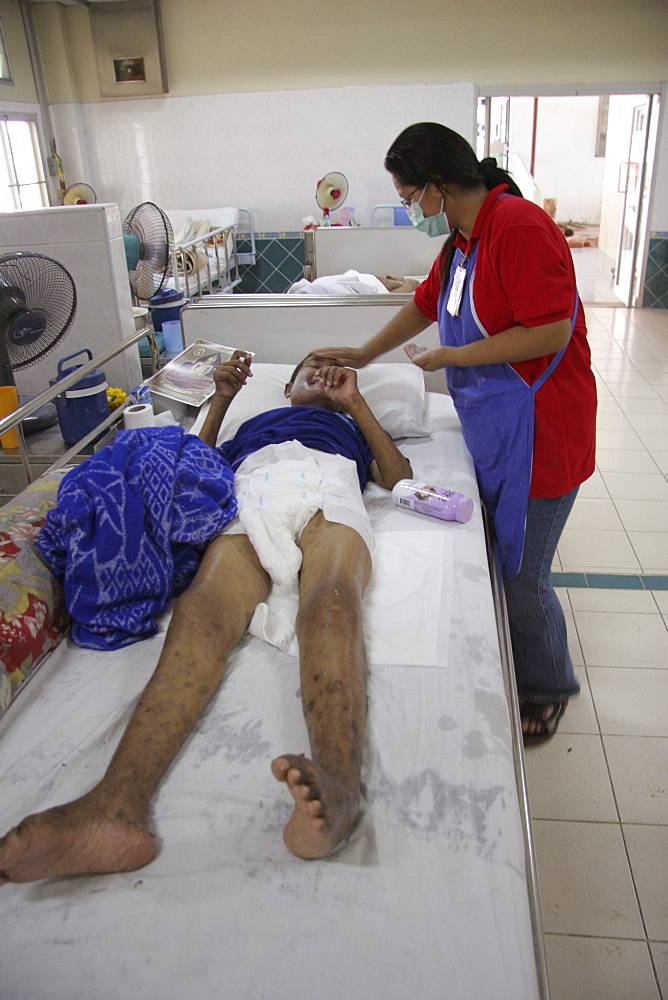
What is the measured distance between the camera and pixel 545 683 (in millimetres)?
2088

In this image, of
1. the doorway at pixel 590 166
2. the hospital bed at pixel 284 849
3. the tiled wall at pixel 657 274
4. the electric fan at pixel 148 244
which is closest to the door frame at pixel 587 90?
the doorway at pixel 590 166

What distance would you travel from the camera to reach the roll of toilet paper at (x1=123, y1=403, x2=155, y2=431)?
2309 millimetres

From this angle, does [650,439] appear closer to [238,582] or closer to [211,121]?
[238,582]

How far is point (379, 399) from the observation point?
2600mm

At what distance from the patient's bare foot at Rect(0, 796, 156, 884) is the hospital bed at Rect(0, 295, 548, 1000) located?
0.11 feet

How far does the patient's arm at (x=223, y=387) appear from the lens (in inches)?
90.1

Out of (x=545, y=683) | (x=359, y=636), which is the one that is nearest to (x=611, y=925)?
(x=545, y=683)

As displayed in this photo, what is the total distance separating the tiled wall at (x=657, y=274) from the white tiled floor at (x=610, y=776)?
4.46 meters

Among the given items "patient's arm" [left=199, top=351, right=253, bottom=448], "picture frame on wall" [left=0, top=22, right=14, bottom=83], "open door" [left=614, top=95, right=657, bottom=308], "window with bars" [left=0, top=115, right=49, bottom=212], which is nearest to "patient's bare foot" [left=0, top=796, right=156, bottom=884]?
"patient's arm" [left=199, top=351, right=253, bottom=448]

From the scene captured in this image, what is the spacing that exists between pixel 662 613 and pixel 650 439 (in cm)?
189

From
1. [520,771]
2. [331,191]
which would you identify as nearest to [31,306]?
[520,771]

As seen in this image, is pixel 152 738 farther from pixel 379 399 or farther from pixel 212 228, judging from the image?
pixel 212 228

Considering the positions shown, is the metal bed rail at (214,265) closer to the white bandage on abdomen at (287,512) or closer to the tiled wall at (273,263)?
the tiled wall at (273,263)

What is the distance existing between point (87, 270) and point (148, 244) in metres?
0.41
